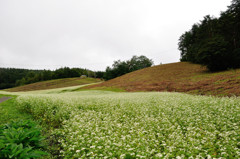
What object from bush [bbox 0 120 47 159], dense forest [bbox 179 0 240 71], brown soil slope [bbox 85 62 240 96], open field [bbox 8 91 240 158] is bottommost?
open field [bbox 8 91 240 158]

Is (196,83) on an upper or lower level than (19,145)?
upper

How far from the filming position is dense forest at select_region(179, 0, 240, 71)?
109ft

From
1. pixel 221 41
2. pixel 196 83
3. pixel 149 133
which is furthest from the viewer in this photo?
pixel 221 41

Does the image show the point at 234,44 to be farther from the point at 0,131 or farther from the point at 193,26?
the point at 0,131

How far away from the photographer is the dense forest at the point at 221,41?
33094 mm

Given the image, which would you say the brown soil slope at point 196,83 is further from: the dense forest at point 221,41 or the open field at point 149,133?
the open field at point 149,133

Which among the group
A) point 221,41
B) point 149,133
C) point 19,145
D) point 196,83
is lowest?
point 149,133

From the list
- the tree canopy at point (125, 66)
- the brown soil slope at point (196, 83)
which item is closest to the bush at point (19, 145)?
the brown soil slope at point (196, 83)

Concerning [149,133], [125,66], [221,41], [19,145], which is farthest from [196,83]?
[125,66]

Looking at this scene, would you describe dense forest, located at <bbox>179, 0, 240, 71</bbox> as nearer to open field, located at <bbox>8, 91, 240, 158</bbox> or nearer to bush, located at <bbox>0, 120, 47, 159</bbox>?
open field, located at <bbox>8, 91, 240, 158</bbox>

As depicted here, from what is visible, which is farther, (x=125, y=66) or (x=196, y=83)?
(x=125, y=66)

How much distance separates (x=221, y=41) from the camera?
33.4 metres

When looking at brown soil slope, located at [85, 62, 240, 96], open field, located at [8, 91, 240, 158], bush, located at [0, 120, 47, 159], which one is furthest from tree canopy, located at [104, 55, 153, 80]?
bush, located at [0, 120, 47, 159]

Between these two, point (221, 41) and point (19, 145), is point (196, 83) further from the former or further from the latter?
point (19, 145)
